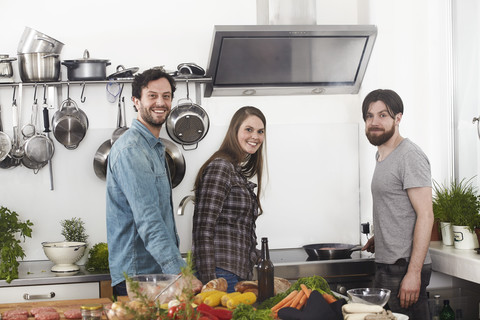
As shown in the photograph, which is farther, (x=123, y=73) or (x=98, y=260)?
(x=123, y=73)

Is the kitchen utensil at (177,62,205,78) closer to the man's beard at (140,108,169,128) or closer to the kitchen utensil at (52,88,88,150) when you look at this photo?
the kitchen utensil at (52,88,88,150)

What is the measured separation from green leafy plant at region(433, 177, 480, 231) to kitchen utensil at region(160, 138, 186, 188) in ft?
4.55

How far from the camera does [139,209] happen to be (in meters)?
2.19

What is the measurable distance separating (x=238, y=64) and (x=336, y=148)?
0.81 meters

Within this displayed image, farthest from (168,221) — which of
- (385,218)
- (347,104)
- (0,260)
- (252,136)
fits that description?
(347,104)

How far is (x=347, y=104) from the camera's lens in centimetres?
378

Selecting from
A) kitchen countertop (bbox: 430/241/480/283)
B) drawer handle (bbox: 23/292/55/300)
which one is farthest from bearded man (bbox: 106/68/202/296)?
kitchen countertop (bbox: 430/241/480/283)

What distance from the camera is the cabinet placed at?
9.59ft

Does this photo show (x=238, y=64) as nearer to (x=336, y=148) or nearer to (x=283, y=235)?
(x=336, y=148)

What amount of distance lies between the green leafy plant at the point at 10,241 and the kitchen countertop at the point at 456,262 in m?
2.00

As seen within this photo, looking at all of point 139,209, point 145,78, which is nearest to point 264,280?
point 139,209

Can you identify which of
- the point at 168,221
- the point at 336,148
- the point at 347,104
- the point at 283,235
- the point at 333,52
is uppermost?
the point at 333,52

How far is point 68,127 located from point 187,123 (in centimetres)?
64

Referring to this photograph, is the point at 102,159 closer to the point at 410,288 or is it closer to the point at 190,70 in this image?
the point at 190,70
